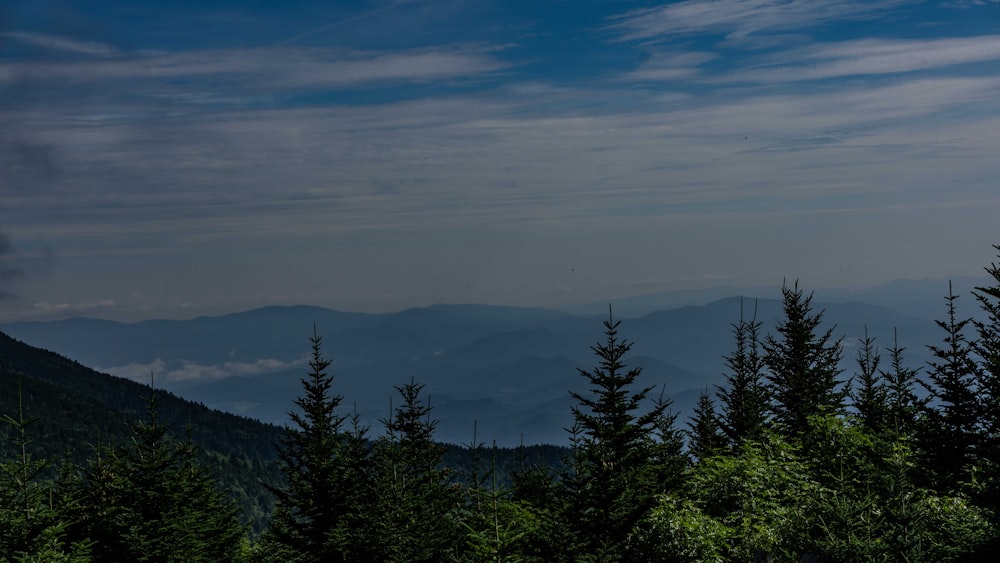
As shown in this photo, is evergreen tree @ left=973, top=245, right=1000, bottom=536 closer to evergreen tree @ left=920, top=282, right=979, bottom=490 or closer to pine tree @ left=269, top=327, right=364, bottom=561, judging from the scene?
evergreen tree @ left=920, top=282, right=979, bottom=490

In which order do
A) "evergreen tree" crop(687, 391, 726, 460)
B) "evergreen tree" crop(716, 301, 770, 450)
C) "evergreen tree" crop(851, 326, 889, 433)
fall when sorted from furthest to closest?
"evergreen tree" crop(687, 391, 726, 460)
"evergreen tree" crop(716, 301, 770, 450)
"evergreen tree" crop(851, 326, 889, 433)

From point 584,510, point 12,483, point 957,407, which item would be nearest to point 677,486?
point 584,510

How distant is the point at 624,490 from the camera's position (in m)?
26.0

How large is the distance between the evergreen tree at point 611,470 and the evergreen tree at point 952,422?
A: 28.4ft

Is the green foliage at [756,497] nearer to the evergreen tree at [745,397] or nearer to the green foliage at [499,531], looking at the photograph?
the green foliage at [499,531]

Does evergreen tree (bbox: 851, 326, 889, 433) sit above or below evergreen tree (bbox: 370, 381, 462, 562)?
above

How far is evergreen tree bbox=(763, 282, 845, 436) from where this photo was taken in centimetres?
4197

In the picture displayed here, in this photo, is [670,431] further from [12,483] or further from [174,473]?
[12,483]

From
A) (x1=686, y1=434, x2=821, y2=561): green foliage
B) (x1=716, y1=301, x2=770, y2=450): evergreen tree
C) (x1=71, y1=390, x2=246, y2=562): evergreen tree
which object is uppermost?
(x1=716, y1=301, x2=770, y2=450): evergreen tree

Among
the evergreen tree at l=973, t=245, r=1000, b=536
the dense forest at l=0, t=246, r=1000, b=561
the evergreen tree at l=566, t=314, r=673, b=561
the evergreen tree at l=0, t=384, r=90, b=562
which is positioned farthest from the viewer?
the evergreen tree at l=566, t=314, r=673, b=561

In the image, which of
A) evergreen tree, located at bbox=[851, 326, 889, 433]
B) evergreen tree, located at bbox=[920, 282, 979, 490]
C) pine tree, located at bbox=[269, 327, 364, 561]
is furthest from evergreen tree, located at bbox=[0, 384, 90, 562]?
evergreen tree, located at bbox=[851, 326, 889, 433]

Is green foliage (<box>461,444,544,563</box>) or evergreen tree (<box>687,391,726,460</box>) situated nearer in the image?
green foliage (<box>461,444,544,563</box>)

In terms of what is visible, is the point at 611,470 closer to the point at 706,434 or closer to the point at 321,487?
the point at 321,487

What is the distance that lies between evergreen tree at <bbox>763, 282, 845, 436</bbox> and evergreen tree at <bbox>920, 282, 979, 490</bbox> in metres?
13.5
